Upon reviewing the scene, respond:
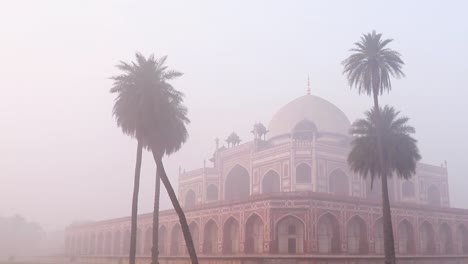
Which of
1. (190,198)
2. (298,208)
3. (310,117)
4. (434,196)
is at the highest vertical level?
(310,117)

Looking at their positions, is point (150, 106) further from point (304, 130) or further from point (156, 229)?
point (304, 130)

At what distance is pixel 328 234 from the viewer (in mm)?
41125

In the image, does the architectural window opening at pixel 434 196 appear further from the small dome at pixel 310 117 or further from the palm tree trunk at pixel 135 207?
the palm tree trunk at pixel 135 207

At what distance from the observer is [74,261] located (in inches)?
2532

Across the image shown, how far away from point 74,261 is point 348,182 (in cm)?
3638

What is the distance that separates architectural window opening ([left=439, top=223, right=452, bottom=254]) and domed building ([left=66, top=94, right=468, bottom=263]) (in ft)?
0.36

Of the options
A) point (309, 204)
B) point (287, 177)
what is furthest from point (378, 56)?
point (287, 177)

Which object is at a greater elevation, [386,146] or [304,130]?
[304,130]

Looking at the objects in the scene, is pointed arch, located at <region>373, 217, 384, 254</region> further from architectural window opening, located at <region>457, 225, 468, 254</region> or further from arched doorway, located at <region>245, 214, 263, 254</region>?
architectural window opening, located at <region>457, 225, 468, 254</region>

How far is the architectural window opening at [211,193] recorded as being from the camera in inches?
2505

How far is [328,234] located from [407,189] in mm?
23380

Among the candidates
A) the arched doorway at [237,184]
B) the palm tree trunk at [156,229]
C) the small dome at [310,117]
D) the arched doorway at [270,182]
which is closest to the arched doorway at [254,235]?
the arched doorway at [270,182]

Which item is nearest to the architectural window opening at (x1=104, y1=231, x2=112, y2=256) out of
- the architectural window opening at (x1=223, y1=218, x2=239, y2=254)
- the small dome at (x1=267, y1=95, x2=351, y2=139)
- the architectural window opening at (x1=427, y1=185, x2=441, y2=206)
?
the small dome at (x1=267, y1=95, x2=351, y2=139)

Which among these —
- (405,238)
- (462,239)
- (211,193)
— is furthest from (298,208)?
(211,193)
